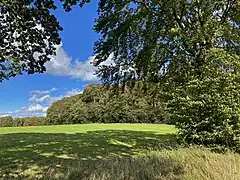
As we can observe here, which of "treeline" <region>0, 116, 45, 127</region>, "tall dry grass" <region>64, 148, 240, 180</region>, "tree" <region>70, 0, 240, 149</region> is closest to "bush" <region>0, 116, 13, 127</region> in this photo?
"treeline" <region>0, 116, 45, 127</region>

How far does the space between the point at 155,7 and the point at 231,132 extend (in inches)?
288

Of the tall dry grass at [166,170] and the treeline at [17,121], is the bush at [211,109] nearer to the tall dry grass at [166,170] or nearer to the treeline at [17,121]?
the tall dry grass at [166,170]

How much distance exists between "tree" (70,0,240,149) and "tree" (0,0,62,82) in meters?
5.28

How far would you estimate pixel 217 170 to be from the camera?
551 centimetres

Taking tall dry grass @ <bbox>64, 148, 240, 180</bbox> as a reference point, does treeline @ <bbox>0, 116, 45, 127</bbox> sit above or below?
above

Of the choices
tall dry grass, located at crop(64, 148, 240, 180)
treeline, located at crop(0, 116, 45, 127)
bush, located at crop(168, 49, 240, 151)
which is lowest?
tall dry grass, located at crop(64, 148, 240, 180)

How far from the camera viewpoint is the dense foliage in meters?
45.2

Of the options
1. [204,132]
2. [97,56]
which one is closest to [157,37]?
[97,56]

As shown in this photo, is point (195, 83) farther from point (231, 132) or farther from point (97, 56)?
point (97, 56)

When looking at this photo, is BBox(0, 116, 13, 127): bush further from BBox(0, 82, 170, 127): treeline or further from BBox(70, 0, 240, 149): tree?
BBox(70, 0, 240, 149): tree

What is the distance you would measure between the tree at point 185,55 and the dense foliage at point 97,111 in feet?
82.8

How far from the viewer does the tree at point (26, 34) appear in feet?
18.3

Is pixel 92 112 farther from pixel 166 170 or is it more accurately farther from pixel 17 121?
pixel 166 170

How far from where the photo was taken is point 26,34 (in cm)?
598
